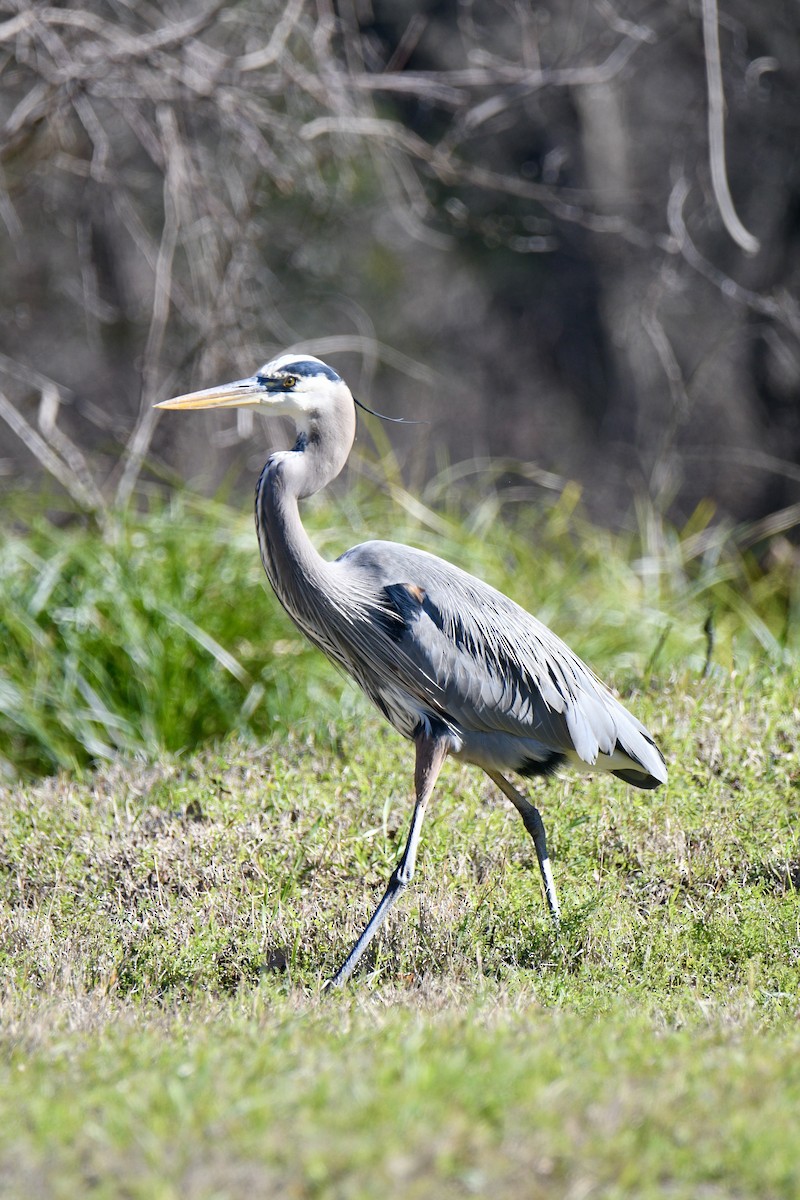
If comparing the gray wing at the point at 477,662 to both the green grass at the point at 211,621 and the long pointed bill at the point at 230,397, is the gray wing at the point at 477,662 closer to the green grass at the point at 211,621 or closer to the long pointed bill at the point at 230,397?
the long pointed bill at the point at 230,397

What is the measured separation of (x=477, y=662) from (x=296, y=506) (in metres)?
0.71

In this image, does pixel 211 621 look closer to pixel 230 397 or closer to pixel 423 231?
pixel 230 397

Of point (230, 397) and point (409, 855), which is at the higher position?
point (230, 397)

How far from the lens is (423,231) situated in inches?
386

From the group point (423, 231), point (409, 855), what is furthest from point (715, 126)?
point (423, 231)

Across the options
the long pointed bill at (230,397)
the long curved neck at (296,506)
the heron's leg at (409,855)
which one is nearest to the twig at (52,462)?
the long pointed bill at (230,397)

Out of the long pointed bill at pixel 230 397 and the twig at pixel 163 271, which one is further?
the twig at pixel 163 271

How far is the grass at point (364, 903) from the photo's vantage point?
229cm

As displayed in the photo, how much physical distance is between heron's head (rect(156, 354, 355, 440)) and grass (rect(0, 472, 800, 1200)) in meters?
1.43

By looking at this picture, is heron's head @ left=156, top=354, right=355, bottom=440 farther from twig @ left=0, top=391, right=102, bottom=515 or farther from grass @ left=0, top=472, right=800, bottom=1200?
twig @ left=0, top=391, right=102, bottom=515

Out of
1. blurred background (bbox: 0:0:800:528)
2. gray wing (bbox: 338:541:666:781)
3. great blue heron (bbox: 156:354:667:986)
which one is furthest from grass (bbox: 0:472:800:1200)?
blurred background (bbox: 0:0:800:528)

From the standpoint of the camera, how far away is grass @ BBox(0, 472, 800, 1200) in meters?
2.29

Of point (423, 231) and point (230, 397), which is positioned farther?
point (423, 231)

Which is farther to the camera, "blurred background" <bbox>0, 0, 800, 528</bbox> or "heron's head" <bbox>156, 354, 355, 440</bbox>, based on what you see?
"blurred background" <bbox>0, 0, 800, 528</bbox>
